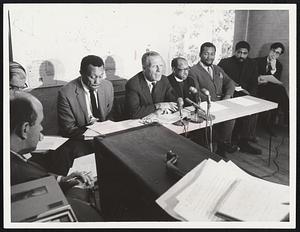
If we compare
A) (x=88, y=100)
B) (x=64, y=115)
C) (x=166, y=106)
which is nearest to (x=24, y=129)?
(x=64, y=115)

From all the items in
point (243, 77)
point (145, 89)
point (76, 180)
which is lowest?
point (76, 180)

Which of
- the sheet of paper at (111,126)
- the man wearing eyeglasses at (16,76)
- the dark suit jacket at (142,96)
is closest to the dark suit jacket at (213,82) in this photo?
the dark suit jacket at (142,96)

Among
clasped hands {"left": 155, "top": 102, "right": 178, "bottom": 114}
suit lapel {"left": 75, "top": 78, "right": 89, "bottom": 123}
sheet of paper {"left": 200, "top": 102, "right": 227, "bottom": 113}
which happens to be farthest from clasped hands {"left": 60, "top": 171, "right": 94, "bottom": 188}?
sheet of paper {"left": 200, "top": 102, "right": 227, "bottom": 113}

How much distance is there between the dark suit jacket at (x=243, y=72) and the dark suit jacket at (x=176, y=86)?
534 millimetres

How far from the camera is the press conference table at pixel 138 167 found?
92cm

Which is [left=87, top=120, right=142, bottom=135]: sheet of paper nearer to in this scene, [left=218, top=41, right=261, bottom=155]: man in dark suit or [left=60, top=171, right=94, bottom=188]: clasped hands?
[left=60, top=171, right=94, bottom=188]: clasped hands

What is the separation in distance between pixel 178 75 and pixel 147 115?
62 centimetres

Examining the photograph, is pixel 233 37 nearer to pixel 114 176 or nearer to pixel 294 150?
pixel 294 150

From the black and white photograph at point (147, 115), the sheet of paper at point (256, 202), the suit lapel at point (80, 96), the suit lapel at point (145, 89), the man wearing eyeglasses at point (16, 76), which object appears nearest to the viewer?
the sheet of paper at point (256, 202)

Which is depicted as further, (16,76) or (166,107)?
(166,107)

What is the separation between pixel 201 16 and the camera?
260 cm

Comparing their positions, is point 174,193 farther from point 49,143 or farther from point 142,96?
point 142,96

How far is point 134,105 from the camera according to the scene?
2562mm

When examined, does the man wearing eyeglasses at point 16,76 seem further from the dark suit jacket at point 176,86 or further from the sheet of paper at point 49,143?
the dark suit jacket at point 176,86
